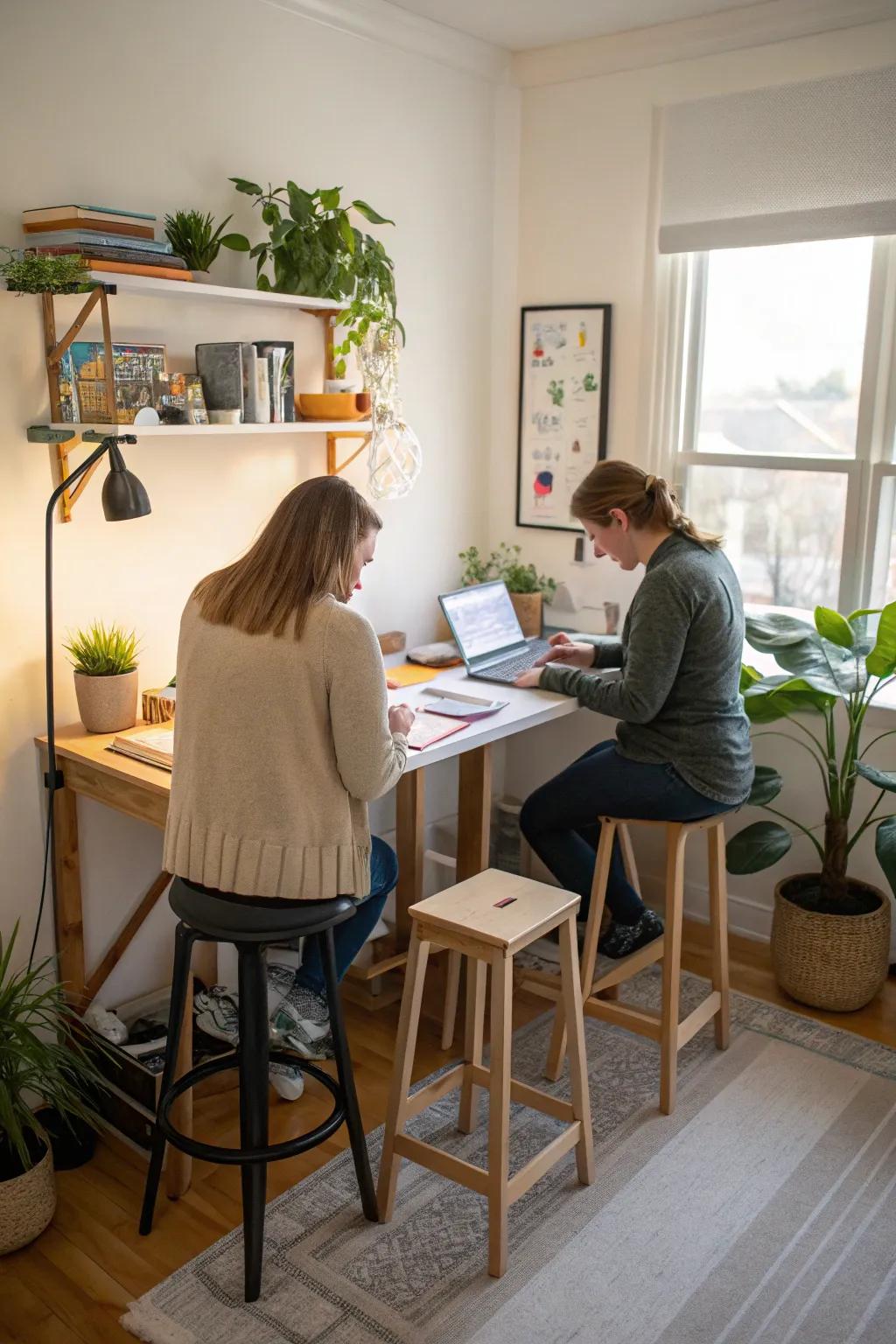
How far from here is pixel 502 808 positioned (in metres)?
3.80

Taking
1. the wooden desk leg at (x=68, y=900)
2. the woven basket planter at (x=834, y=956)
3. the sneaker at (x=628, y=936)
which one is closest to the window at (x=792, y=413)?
the woven basket planter at (x=834, y=956)

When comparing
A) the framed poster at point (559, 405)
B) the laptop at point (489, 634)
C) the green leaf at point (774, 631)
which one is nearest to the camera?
the green leaf at point (774, 631)

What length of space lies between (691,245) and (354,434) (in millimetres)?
1127

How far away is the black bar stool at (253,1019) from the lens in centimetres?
205

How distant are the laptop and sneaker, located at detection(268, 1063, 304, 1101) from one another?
3.61 feet

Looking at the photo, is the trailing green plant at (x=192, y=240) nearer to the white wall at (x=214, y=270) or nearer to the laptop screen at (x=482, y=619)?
the white wall at (x=214, y=270)

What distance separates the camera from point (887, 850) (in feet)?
9.30

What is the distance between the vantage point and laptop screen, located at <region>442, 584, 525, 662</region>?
3.20 metres

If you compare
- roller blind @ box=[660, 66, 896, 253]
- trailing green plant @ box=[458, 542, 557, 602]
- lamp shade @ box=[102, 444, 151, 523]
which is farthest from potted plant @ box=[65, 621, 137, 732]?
roller blind @ box=[660, 66, 896, 253]

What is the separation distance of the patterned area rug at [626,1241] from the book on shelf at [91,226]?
200cm

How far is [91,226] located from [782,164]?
6.02 ft

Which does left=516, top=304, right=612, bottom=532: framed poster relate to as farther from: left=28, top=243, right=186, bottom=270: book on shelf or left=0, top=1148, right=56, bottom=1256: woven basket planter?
left=0, top=1148, right=56, bottom=1256: woven basket planter

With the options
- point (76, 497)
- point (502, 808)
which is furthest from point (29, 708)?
point (502, 808)

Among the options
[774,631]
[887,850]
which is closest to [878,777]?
[887,850]
